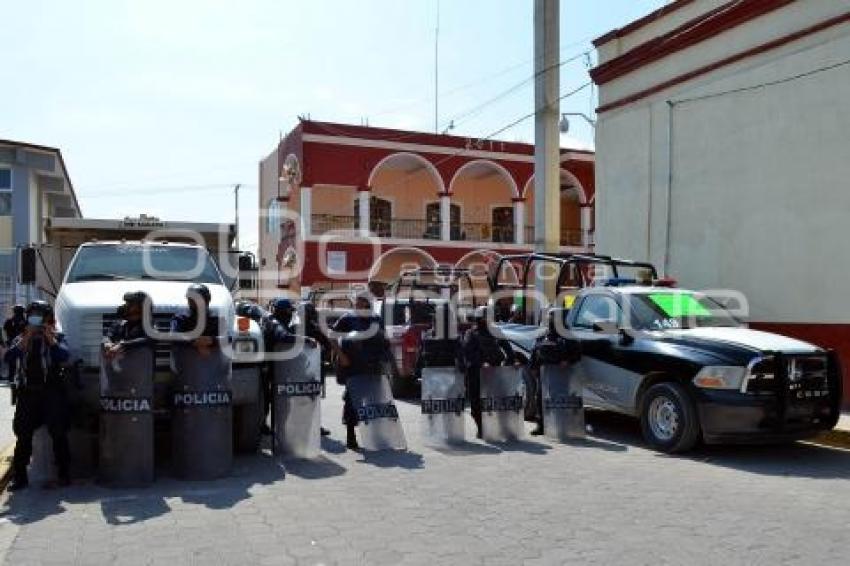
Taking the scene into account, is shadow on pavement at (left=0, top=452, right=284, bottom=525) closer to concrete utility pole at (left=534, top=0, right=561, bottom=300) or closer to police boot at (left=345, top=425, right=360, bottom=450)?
police boot at (left=345, top=425, right=360, bottom=450)

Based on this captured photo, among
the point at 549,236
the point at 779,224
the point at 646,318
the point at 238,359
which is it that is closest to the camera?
the point at 238,359

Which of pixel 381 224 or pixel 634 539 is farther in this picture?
pixel 381 224

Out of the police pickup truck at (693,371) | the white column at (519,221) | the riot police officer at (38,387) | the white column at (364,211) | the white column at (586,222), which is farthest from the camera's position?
the white column at (586,222)

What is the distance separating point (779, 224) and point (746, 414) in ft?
18.2

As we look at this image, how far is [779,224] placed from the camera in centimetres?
1307

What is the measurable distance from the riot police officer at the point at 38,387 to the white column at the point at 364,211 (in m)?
24.7

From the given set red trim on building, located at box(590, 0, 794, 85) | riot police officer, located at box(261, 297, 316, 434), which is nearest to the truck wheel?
riot police officer, located at box(261, 297, 316, 434)

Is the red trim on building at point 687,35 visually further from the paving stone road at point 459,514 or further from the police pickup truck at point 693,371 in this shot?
the paving stone road at point 459,514

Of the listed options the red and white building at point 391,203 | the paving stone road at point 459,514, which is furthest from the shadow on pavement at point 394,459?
the red and white building at point 391,203

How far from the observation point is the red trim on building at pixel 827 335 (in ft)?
38.7

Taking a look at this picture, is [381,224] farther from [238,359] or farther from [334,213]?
[238,359]

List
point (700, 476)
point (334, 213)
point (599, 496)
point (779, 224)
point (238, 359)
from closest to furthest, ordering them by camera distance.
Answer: point (599, 496) → point (700, 476) → point (238, 359) → point (779, 224) → point (334, 213)

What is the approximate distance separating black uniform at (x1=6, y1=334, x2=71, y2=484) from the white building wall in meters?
10.2

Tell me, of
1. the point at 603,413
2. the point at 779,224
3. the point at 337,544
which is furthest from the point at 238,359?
the point at 779,224
